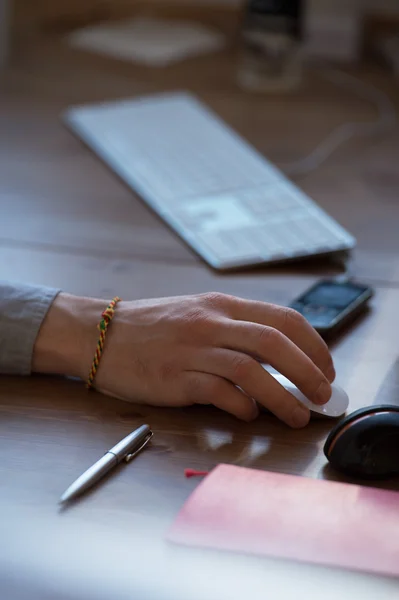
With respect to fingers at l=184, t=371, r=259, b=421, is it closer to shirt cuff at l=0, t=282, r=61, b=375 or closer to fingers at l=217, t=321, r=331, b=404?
fingers at l=217, t=321, r=331, b=404

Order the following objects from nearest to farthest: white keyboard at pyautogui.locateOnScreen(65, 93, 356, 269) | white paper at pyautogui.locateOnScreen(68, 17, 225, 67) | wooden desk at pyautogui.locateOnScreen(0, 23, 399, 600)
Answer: wooden desk at pyautogui.locateOnScreen(0, 23, 399, 600) < white keyboard at pyautogui.locateOnScreen(65, 93, 356, 269) < white paper at pyautogui.locateOnScreen(68, 17, 225, 67)

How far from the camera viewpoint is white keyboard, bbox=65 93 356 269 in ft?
3.78

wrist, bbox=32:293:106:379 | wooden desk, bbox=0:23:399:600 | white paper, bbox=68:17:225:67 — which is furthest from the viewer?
white paper, bbox=68:17:225:67

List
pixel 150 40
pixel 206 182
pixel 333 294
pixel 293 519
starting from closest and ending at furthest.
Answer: pixel 293 519 → pixel 333 294 → pixel 206 182 → pixel 150 40

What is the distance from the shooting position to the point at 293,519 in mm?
709

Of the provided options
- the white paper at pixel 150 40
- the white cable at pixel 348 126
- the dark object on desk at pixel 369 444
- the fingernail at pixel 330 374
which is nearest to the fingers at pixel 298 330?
the fingernail at pixel 330 374

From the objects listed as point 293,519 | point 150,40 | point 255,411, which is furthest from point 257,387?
point 150,40

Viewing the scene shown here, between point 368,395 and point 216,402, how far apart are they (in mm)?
155

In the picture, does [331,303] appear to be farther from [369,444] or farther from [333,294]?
[369,444]

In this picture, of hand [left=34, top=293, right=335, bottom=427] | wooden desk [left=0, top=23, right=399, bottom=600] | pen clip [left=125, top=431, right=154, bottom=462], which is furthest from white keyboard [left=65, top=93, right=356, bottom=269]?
pen clip [left=125, top=431, right=154, bottom=462]

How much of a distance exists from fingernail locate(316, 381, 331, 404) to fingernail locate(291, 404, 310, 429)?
0.05ft

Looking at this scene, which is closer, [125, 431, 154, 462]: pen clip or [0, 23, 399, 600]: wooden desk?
[0, 23, 399, 600]: wooden desk

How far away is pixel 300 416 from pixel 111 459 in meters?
0.18

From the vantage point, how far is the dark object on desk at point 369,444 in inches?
29.3
